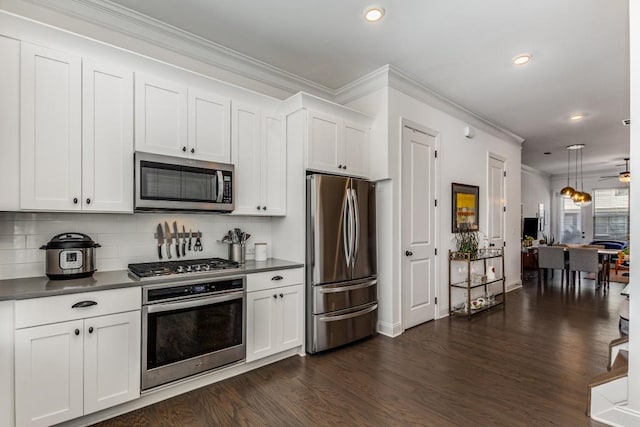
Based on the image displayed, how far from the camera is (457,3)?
2586 millimetres

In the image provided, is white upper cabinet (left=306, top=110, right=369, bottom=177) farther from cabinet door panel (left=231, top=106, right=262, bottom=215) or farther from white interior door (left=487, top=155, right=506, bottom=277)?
white interior door (left=487, top=155, right=506, bottom=277)

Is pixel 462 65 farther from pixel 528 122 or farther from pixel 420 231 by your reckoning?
pixel 528 122

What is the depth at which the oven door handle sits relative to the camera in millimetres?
2275

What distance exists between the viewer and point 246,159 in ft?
10.2

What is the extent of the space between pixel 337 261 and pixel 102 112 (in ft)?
7.71

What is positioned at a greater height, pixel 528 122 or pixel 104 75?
pixel 528 122

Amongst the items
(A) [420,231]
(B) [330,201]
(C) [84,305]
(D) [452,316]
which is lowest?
(D) [452,316]

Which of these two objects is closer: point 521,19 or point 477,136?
point 521,19

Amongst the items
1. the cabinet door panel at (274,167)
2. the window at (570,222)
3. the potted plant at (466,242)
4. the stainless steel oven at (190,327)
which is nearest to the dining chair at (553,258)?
the potted plant at (466,242)

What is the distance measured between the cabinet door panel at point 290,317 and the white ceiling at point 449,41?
7.98ft

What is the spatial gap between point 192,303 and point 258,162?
57.4 inches

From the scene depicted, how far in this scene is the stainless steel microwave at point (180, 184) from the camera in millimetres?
2473

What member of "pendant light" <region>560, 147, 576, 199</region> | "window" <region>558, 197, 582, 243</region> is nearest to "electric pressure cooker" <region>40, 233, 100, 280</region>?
"pendant light" <region>560, 147, 576, 199</region>

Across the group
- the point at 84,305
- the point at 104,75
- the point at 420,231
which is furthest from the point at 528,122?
the point at 84,305
